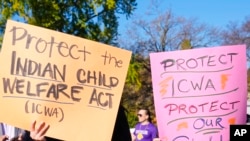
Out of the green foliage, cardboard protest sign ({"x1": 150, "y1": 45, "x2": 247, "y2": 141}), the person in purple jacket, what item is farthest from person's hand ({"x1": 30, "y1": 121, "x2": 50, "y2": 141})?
the green foliage

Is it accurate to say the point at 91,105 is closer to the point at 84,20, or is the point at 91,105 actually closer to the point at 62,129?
the point at 62,129

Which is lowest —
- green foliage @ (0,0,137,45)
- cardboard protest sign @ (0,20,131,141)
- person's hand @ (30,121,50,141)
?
person's hand @ (30,121,50,141)

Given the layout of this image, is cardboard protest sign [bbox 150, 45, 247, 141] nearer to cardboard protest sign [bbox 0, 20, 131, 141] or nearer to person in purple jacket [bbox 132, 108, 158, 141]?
cardboard protest sign [bbox 0, 20, 131, 141]

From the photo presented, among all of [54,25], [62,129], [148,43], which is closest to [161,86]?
[62,129]

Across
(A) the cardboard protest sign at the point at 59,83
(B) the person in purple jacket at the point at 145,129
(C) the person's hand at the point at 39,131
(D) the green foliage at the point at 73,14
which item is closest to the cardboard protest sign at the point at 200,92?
(A) the cardboard protest sign at the point at 59,83

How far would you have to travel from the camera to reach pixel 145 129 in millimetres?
8445

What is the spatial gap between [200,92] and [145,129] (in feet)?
10.0

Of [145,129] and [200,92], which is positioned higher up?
[200,92]

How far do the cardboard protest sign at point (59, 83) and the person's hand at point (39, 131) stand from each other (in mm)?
43

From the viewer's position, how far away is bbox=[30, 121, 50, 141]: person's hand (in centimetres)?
380

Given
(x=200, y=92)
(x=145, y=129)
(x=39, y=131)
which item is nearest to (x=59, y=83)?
(x=39, y=131)

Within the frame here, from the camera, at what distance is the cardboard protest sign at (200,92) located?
17.8 ft

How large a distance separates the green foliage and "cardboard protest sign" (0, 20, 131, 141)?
22400 millimetres

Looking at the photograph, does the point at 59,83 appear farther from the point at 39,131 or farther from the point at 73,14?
the point at 73,14
